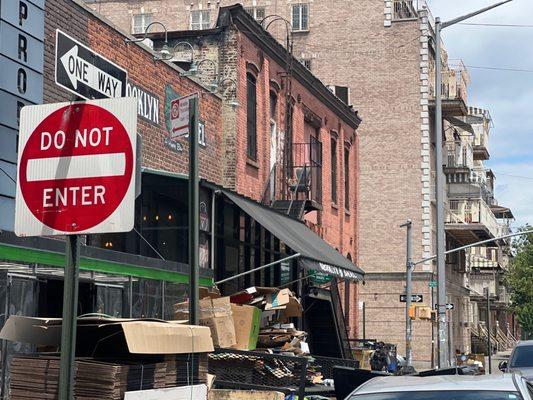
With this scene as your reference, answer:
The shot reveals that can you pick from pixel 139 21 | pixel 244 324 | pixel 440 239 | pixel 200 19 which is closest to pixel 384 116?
pixel 200 19

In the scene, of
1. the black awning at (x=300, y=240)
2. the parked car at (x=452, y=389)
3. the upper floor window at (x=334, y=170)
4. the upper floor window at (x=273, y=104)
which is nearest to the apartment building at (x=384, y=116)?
the upper floor window at (x=334, y=170)

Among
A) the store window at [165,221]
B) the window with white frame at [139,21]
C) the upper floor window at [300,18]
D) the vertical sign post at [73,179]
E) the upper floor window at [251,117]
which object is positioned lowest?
the vertical sign post at [73,179]

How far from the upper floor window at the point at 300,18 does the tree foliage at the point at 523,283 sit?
32.1m

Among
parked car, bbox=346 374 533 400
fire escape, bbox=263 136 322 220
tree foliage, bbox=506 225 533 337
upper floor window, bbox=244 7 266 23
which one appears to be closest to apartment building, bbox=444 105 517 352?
tree foliage, bbox=506 225 533 337

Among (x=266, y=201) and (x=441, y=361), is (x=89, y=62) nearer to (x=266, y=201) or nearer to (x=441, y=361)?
(x=266, y=201)

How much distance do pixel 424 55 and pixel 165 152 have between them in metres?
32.0

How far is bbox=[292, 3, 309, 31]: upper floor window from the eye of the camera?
49375 millimetres

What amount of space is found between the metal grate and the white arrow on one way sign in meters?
6.60

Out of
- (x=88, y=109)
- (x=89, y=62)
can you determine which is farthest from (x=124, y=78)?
(x=88, y=109)

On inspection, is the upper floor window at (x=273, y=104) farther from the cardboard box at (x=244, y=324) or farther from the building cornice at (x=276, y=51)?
the cardboard box at (x=244, y=324)

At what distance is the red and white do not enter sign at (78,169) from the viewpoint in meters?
5.21

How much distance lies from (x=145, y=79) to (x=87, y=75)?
13344mm

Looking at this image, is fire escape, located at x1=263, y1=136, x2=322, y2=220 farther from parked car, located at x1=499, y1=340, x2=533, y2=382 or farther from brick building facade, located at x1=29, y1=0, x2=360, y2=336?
parked car, located at x1=499, y1=340, x2=533, y2=382

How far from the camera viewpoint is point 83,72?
573cm
